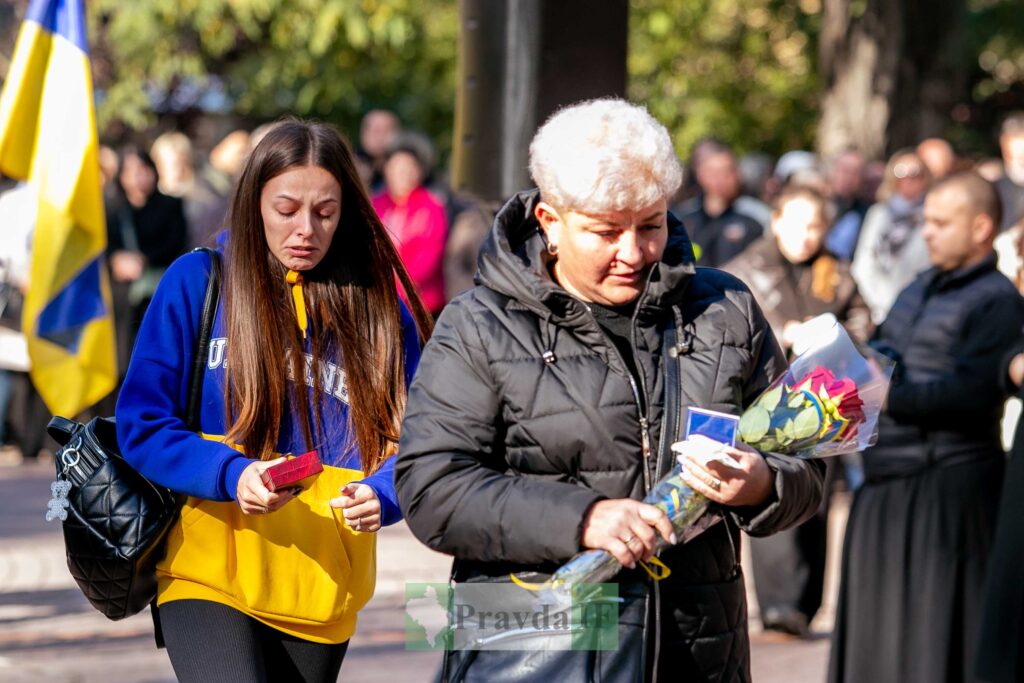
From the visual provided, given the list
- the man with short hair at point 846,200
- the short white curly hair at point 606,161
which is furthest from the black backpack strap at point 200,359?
the man with short hair at point 846,200

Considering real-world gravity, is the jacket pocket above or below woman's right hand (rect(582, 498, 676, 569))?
below

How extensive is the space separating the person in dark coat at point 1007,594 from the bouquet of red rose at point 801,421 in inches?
86.7

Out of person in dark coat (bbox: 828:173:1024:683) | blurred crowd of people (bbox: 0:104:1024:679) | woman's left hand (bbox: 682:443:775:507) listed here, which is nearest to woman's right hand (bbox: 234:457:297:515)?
woman's left hand (bbox: 682:443:775:507)

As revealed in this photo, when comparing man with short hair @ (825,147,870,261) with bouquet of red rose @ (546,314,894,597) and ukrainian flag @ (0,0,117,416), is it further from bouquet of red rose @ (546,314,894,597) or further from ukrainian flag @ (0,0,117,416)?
bouquet of red rose @ (546,314,894,597)

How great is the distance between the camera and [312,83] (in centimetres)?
2136

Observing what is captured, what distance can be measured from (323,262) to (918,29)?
46.8 feet

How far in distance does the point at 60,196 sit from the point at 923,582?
3538 millimetres

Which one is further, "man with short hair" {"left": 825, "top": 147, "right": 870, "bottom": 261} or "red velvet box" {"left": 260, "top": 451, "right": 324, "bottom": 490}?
"man with short hair" {"left": 825, "top": 147, "right": 870, "bottom": 261}

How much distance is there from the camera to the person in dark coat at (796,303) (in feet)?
25.5

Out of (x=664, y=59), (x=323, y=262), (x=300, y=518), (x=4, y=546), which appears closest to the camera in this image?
(x=300, y=518)

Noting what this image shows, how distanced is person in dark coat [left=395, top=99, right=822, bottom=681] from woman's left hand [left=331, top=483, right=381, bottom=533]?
47cm

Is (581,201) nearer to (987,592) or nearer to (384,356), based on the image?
(384,356)

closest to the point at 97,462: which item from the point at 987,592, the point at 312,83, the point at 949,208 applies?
the point at 987,592

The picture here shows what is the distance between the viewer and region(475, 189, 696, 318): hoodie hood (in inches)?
125
